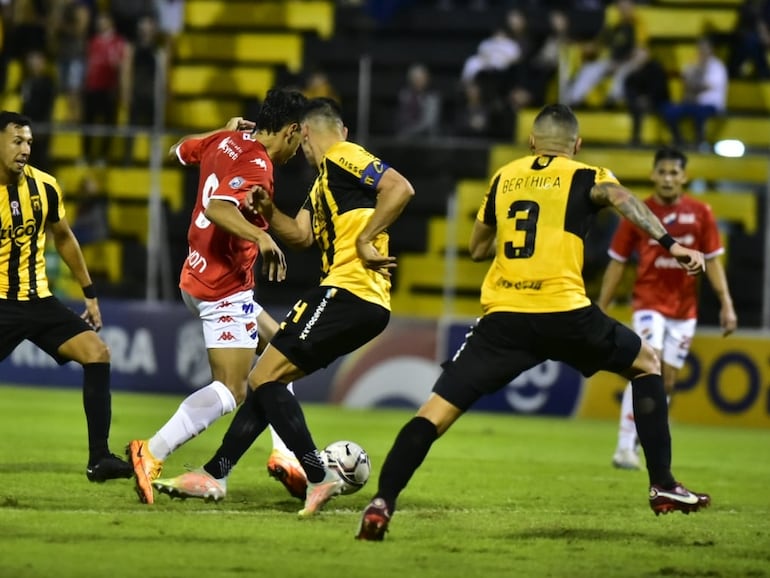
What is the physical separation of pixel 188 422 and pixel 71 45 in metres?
14.6

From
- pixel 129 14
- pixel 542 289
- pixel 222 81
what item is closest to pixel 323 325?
pixel 542 289

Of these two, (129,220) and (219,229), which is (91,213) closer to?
(129,220)

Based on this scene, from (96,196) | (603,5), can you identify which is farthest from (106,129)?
(603,5)

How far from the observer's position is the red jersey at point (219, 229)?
9.23m

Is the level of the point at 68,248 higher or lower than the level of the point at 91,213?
higher

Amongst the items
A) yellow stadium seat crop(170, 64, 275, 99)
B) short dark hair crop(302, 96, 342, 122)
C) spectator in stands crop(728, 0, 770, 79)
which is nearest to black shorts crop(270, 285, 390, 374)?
short dark hair crop(302, 96, 342, 122)

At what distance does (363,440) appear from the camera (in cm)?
1412

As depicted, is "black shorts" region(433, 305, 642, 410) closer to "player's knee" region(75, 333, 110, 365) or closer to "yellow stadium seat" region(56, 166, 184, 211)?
"player's knee" region(75, 333, 110, 365)

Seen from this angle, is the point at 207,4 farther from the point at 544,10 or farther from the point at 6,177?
the point at 6,177

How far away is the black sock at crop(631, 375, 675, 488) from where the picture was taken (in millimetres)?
8617

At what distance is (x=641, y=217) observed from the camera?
8125 millimetres

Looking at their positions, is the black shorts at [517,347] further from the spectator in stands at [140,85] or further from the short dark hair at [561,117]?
the spectator in stands at [140,85]

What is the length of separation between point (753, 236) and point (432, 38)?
741 cm

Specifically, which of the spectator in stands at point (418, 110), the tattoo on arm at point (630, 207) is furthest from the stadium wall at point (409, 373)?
the tattoo on arm at point (630, 207)
